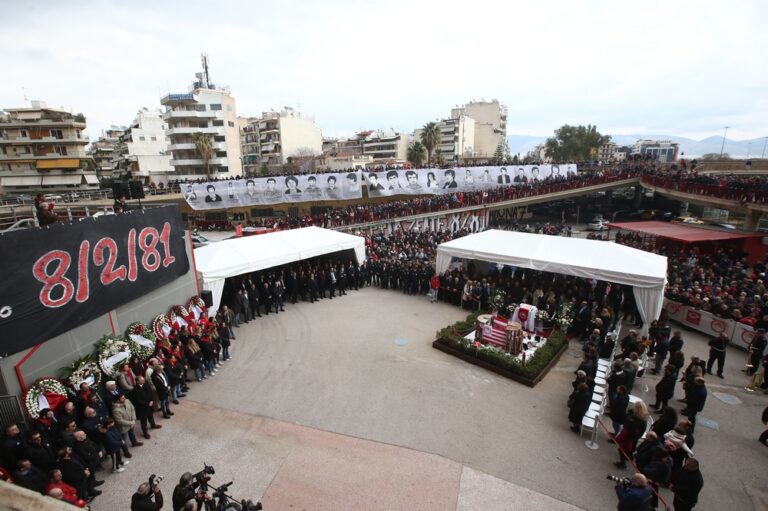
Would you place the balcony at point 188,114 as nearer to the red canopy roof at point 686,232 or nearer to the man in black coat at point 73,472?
the red canopy roof at point 686,232

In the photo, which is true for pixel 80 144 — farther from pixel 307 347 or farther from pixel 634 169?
pixel 634 169

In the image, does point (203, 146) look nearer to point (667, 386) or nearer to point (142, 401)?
point (142, 401)

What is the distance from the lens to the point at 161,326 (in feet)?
32.0

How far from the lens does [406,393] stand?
8.77 meters

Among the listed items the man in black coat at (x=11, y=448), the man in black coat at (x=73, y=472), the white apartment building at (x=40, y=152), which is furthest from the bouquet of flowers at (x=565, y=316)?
the white apartment building at (x=40, y=152)

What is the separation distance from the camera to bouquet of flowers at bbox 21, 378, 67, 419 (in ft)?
20.6

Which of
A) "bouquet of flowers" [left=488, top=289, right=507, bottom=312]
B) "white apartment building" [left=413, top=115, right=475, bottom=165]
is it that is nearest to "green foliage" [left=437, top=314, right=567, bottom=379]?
"bouquet of flowers" [left=488, top=289, right=507, bottom=312]

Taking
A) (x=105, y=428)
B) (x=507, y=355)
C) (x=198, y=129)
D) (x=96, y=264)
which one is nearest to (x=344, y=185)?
(x=507, y=355)

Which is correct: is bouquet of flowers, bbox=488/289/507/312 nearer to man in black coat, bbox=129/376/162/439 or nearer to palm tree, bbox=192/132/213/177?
man in black coat, bbox=129/376/162/439

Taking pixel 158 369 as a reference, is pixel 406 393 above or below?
below

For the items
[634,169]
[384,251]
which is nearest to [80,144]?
[384,251]

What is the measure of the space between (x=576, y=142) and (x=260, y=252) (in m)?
70.1

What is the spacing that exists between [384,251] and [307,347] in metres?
9.72

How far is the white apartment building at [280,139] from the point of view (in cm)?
6384
